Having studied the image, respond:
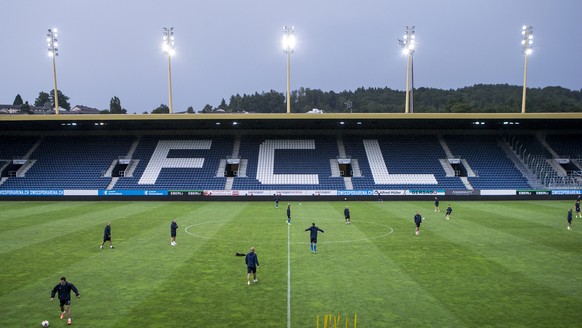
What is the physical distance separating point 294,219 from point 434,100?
116 meters

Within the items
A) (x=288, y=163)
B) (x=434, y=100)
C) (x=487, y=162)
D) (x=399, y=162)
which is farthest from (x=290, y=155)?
(x=434, y=100)

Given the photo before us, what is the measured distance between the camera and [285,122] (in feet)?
171

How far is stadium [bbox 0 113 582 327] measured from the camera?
44.1ft

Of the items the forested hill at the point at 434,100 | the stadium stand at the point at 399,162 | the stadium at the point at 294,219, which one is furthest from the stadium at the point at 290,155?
the forested hill at the point at 434,100

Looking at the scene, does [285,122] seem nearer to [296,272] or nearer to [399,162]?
[399,162]

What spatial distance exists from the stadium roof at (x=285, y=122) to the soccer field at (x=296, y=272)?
1687cm

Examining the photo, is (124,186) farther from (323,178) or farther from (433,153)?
(433,153)

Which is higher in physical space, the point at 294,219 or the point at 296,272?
the point at 294,219

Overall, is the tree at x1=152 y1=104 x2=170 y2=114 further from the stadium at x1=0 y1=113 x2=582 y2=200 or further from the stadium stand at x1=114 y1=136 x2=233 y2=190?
the stadium stand at x1=114 y1=136 x2=233 y2=190

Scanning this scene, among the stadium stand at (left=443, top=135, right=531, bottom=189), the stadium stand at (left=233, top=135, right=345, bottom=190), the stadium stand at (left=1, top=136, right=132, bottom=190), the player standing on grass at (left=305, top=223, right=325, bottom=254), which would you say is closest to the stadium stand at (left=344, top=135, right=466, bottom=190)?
the stadium stand at (left=443, top=135, right=531, bottom=189)

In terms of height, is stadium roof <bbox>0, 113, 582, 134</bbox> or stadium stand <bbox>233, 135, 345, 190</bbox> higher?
stadium roof <bbox>0, 113, 582, 134</bbox>

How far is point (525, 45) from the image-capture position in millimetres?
44781

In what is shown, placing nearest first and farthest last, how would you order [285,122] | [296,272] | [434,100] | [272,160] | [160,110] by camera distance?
1. [296,272]
2. [285,122]
3. [272,160]
4. [160,110]
5. [434,100]

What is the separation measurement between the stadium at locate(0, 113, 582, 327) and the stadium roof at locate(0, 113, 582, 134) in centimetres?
30
